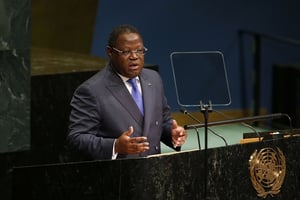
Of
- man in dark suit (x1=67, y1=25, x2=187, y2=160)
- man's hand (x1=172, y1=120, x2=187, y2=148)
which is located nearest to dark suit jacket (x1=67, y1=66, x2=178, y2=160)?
man in dark suit (x1=67, y1=25, x2=187, y2=160)

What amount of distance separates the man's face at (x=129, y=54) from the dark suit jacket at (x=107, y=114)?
10 cm

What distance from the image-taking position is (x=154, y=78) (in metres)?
4.47

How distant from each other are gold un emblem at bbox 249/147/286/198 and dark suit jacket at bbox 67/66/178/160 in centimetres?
56

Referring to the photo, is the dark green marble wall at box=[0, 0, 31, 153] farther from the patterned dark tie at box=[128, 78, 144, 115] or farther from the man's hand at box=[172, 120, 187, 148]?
the man's hand at box=[172, 120, 187, 148]

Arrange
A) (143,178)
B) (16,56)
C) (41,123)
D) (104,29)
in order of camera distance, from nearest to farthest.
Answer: (143,178), (16,56), (41,123), (104,29)

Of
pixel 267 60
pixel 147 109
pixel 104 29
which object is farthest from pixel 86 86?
pixel 267 60

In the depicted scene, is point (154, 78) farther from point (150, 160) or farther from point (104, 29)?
point (104, 29)

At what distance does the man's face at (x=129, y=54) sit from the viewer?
4188 millimetres

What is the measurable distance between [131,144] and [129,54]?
0.56 meters

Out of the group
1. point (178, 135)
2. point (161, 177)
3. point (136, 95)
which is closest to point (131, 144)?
point (161, 177)

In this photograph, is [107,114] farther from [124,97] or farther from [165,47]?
[165,47]

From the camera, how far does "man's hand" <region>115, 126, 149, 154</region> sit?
382 cm

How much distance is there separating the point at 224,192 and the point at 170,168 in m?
0.32

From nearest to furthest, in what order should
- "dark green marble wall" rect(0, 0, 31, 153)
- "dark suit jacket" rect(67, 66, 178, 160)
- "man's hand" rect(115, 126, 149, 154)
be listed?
"man's hand" rect(115, 126, 149, 154) < "dark suit jacket" rect(67, 66, 178, 160) < "dark green marble wall" rect(0, 0, 31, 153)
